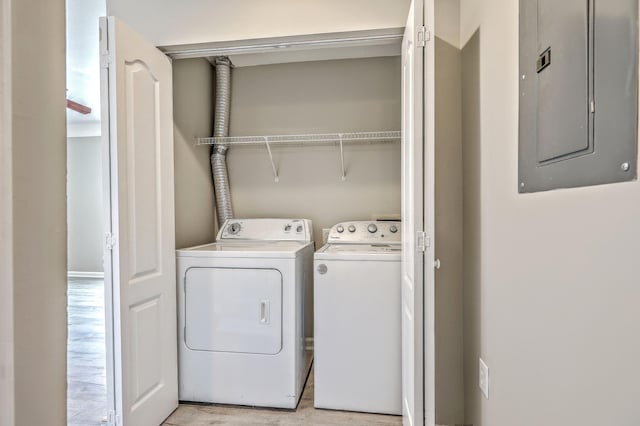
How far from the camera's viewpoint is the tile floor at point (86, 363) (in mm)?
2004

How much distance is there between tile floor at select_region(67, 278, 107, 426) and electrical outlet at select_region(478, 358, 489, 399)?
2035 mm

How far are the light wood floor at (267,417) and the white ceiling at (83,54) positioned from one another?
2744 mm

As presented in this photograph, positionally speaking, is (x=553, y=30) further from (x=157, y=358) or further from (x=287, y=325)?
(x=157, y=358)

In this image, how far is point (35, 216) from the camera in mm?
587

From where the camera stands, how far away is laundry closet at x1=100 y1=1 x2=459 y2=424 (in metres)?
2.66

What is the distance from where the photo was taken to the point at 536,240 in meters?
0.98

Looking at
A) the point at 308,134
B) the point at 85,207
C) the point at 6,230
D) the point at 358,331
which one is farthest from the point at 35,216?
the point at 85,207

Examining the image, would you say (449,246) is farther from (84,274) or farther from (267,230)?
(84,274)

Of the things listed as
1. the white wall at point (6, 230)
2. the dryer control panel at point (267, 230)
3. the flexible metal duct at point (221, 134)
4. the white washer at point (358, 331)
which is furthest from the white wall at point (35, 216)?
the flexible metal duct at point (221, 134)

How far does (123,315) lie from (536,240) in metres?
1.74

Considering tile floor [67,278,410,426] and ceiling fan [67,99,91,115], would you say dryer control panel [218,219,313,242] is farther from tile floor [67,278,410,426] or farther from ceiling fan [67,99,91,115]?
ceiling fan [67,99,91,115]

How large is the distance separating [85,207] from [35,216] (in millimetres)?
6319

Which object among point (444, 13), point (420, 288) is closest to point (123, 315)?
point (420, 288)

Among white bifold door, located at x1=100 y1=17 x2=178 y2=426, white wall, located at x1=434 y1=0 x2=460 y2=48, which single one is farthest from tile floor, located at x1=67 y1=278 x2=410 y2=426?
white wall, located at x1=434 y1=0 x2=460 y2=48
